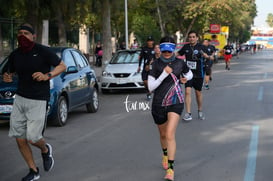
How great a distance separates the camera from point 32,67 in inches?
221

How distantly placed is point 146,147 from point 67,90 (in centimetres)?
284

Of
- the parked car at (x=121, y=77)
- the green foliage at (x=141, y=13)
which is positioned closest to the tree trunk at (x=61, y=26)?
the green foliage at (x=141, y=13)

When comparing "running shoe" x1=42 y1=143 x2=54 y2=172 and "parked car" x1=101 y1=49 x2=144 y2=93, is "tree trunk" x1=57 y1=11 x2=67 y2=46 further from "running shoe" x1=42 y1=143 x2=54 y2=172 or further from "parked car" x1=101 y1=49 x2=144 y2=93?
"running shoe" x1=42 y1=143 x2=54 y2=172

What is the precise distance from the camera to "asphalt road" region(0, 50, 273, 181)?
20.3 feet

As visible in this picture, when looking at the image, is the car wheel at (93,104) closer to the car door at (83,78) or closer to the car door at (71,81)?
the car door at (83,78)

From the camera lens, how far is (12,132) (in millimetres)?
5707

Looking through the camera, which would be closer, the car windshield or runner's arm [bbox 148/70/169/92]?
runner's arm [bbox 148/70/169/92]

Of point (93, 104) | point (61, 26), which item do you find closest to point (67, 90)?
point (93, 104)

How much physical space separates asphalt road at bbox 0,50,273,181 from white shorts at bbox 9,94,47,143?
2.04ft

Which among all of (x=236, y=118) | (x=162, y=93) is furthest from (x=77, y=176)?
(x=236, y=118)

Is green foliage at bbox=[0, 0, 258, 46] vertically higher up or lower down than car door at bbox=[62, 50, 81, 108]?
higher up

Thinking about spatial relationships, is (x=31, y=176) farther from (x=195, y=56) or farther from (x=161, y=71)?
(x=195, y=56)

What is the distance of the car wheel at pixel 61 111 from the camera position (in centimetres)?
960

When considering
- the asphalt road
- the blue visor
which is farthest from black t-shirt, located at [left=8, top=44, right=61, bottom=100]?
the blue visor
